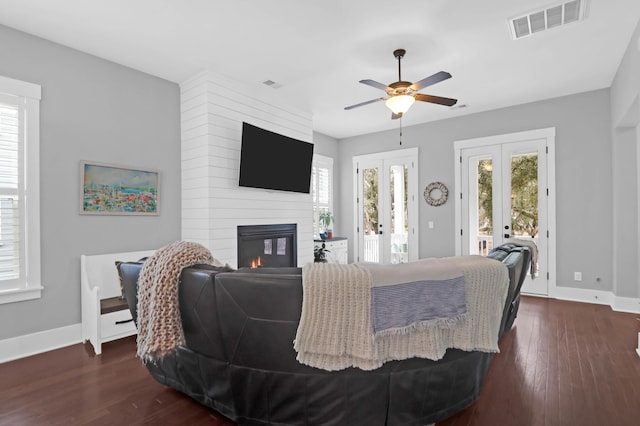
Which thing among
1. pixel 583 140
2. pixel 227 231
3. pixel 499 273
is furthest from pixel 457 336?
pixel 583 140

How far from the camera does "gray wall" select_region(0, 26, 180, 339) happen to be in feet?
10.3

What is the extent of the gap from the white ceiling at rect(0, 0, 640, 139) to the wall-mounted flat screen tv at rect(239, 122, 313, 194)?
2.16 ft

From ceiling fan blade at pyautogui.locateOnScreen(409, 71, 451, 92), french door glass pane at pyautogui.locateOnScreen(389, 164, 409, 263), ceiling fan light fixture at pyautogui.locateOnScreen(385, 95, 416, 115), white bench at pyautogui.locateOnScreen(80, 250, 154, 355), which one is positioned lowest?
white bench at pyautogui.locateOnScreen(80, 250, 154, 355)

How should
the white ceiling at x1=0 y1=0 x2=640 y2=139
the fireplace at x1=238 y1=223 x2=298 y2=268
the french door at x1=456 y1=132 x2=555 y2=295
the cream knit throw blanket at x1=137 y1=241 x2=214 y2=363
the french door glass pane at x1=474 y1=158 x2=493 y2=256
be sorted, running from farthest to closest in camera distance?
the french door glass pane at x1=474 y1=158 x2=493 y2=256
the french door at x1=456 y1=132 x2=555 y2=295
the fireplace at x1=238 y1=223 x2=298 y2=268
the white ceiling at x1=0 y1=0 x2=640 y2=139
the cream knit throw blanket at x1=137 y1=241 x2=214 y2=363

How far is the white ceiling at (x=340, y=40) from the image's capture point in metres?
2.82

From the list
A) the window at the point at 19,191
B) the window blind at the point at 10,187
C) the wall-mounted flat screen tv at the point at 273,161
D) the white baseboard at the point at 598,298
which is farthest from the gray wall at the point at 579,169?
the window blind at the point at 10,187

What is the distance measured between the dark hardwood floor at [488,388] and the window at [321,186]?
12.9ft

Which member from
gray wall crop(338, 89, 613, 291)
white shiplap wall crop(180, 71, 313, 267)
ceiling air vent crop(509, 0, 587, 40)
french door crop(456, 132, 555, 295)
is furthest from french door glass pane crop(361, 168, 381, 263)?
ceiling air vent crop(509, 0, 587, 40)

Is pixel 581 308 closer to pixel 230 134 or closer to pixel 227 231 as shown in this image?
pixel 227 231

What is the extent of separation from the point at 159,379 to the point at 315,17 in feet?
9.86

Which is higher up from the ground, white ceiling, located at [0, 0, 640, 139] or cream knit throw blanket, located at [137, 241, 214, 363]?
white ceiling, located at [0, 0, 640, 139]

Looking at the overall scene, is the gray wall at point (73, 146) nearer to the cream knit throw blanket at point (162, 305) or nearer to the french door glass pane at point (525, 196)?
the cream knit throw blanket at point (162, 305)

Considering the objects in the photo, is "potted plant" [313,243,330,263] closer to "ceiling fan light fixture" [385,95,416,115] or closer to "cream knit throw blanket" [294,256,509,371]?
"ceiling fan light fixture" [385,95,416,115]

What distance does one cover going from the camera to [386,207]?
6621 millimetres
